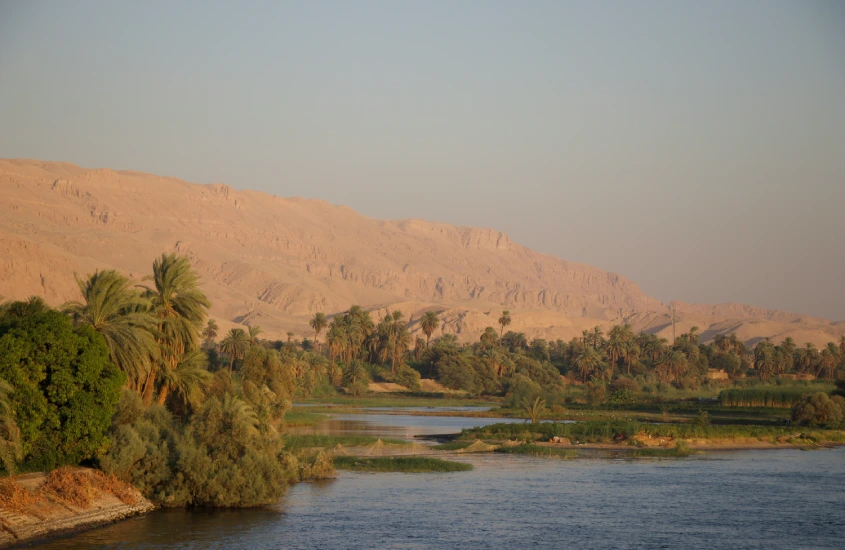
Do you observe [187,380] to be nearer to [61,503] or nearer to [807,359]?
[61,503]

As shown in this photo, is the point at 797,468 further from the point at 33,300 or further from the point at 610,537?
the point at 33,300

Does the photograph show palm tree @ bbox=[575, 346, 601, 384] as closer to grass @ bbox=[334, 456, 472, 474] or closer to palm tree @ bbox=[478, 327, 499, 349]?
palm tree @ bbox=[478, 327, 499, 349]

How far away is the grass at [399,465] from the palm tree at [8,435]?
2206 cm

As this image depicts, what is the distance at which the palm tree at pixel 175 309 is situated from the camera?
4338cm

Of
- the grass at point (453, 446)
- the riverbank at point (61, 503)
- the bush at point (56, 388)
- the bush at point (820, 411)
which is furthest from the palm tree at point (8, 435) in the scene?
the bush at point (820, 411)

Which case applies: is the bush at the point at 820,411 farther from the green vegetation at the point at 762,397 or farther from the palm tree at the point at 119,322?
the palm tree at the point at 119,322

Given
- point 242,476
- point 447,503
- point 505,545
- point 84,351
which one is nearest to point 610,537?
point 505,545

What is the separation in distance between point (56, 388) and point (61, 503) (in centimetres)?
417

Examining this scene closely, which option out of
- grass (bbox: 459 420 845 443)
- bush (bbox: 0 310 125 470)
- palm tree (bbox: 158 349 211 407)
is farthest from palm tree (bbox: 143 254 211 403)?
grass (bbox: 459 420 845 443)

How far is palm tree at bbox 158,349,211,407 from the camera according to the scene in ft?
144

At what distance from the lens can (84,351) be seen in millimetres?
34906

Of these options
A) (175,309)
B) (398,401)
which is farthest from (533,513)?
(398,401)

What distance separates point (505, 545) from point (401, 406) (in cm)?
8222

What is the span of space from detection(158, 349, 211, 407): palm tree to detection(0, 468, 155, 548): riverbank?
7779 mm
